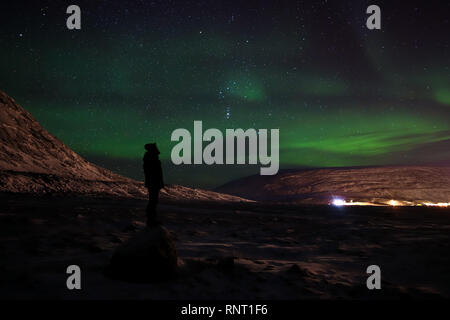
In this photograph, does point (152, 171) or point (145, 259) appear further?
point (152, 171)

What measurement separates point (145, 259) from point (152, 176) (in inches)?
68.1

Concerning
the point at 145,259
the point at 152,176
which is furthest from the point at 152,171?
the point at 145,259

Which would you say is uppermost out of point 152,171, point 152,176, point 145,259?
point 152,171

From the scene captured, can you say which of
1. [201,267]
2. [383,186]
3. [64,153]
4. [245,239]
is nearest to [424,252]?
[245,239]

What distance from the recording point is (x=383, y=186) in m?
87.1

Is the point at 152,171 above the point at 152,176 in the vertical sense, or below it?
above

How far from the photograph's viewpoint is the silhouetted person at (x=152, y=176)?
271 inches

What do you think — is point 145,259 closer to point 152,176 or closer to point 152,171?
point 152,176

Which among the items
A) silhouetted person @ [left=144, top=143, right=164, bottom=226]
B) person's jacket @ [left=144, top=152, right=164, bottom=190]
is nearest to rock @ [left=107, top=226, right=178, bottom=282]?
silhouetted person @ [left=144, top=143, right=164, bottom=226]

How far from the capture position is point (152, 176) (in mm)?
6926

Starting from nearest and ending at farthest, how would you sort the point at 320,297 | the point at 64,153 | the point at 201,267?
the point at 320,297 → the point at 201,267 → the point at 64,153

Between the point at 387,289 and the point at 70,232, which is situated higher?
the point at 70,232

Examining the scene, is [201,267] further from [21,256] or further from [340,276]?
[21,256]
